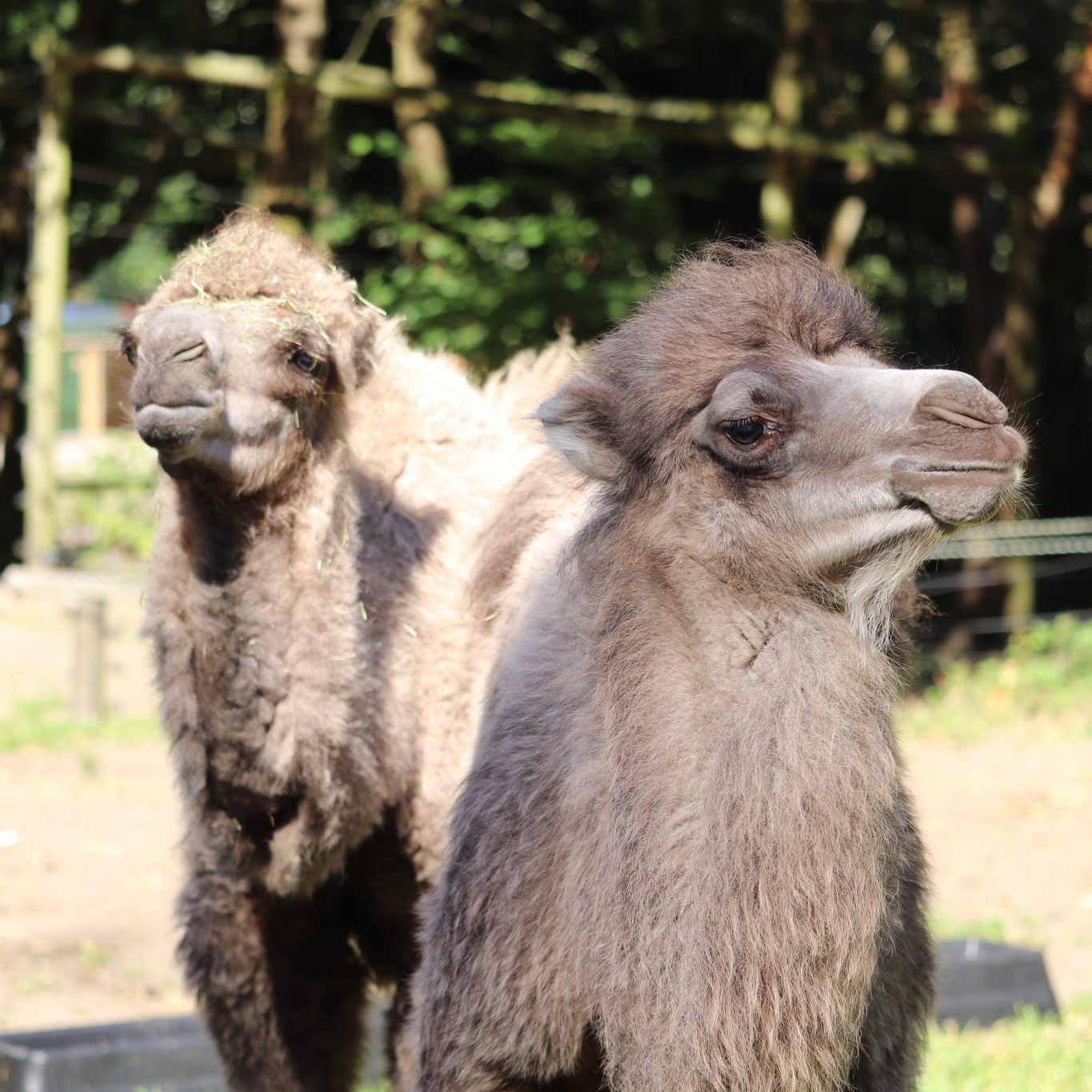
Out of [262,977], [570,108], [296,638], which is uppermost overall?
[570,108]

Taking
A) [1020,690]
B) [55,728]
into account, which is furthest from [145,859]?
[1020,690]

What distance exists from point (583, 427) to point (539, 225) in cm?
761

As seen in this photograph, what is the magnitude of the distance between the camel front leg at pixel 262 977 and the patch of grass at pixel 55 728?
493cm

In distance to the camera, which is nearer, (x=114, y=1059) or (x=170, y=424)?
(x=170, y=424)

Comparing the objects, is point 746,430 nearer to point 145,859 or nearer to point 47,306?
point 145,859

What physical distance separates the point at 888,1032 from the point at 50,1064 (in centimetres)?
257

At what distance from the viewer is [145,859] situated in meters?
7.20

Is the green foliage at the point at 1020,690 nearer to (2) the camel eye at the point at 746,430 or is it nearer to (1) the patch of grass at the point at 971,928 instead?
(1) the patch of grass at the point at 971,928

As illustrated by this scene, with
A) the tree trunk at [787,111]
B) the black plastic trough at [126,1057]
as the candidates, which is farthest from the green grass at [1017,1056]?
the tree trunk at [787,111]

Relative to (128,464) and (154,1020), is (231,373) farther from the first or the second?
(128,464)

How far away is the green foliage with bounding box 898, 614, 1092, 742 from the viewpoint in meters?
10.0

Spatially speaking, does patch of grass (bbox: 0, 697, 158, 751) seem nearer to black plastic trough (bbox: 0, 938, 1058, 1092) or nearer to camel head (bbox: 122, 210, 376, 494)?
black plastic trough (bbox: 0, 938, 1058, 1092)

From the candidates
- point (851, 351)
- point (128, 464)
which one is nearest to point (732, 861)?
point (851, 351)

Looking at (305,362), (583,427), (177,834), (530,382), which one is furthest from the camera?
(177,834)
